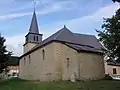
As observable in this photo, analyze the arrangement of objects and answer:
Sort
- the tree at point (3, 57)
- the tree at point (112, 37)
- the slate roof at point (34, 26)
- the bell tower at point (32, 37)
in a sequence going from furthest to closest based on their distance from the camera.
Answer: the slate roof at point (34, 26), the bell tower at point (32, 37), the tree at point (3, 57), the tree at point (112, 37)

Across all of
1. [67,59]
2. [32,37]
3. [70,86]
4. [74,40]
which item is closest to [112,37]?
[70,86]

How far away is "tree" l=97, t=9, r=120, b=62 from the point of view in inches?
815

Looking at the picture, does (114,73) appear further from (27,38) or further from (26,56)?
(27,38)

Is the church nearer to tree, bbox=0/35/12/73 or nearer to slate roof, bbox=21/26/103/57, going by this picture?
slate roof, bbox=21/26/103/57

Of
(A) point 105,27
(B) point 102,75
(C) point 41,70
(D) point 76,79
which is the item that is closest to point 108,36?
(A) point 105,27

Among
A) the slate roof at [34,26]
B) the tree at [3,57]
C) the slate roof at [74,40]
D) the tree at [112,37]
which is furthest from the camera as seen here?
the slate roof at [34,26]

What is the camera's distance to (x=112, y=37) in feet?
69.2

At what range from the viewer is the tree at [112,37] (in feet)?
67.9

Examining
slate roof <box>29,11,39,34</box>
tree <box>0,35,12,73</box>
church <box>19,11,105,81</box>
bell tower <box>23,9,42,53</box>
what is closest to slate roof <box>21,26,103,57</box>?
church <box>19,11,105,81</box>

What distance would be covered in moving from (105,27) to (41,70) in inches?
738

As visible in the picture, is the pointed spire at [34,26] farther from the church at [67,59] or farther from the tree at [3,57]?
the tree at [3,57]

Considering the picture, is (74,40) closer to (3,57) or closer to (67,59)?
(67,59)

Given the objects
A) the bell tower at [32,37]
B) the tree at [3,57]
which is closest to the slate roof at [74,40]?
the tree at [3,57]

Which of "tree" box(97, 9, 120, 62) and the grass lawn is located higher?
"tree" box(97, 9, 120, 62)
